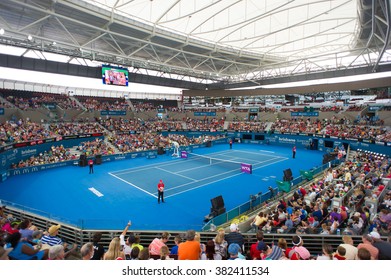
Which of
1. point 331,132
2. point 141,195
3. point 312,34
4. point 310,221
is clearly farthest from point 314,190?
point 331,132

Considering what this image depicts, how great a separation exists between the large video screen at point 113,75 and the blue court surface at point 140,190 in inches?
454

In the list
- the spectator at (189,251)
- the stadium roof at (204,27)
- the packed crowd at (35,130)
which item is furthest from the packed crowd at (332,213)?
the packed crowd at (35,130)

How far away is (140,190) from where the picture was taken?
64.5 feet

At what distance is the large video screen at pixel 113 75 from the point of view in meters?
31.8

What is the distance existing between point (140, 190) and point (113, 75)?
2004cm

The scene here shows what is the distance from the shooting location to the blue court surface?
46.9 ft

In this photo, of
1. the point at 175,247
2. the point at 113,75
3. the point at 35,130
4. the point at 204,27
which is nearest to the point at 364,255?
the point at 175,247

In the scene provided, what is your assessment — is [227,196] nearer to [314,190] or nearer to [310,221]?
[314,190]

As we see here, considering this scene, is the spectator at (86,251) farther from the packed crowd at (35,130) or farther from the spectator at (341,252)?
the packed crowd at (35,130)

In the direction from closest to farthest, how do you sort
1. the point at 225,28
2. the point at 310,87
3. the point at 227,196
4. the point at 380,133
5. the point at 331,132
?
the point at 227,196
the point at 225,28
the point at 380,133
the point at 331,132
the point at 310,87

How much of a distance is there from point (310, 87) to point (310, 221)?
44.3m

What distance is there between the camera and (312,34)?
28500 mm

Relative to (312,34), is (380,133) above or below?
below
